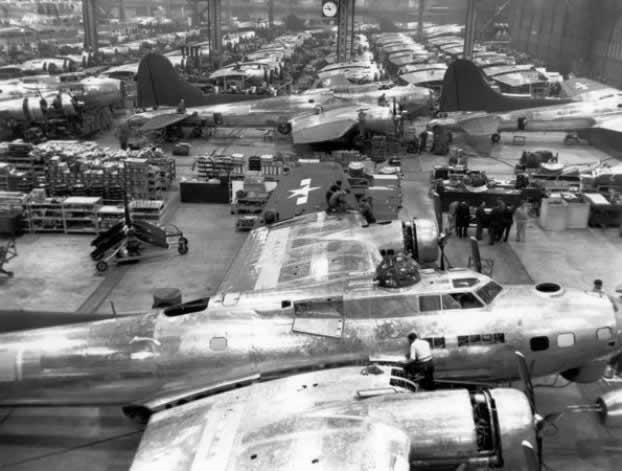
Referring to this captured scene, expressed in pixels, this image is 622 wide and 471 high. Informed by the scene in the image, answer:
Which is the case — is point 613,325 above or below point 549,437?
above

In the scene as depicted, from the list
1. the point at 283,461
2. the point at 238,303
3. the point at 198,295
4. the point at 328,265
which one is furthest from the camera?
the point at 198,295

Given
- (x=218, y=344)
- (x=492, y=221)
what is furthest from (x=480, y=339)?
(x=492, y=221)

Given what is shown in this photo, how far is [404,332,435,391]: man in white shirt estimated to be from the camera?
11062 mm

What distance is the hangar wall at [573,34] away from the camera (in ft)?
152

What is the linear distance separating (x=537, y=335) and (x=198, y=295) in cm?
949

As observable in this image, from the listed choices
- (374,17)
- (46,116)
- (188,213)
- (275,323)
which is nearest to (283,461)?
(275,323)

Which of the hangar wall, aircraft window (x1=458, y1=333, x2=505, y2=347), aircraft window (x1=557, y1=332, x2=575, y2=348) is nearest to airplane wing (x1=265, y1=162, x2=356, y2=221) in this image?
aircraft window (x1=458, y1=333, x2=505, y2=347)

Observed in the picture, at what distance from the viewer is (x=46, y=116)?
120ft

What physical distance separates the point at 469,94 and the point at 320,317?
86.0 ft

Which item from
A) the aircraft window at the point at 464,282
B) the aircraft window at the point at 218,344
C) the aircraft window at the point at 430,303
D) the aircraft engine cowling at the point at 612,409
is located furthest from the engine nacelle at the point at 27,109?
the aircraft engine cowling at the point at 612,409

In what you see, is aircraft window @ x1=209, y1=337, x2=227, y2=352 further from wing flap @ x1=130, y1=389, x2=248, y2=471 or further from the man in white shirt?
the man in white shirt

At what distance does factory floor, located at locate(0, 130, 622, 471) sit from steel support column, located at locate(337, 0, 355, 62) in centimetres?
1994

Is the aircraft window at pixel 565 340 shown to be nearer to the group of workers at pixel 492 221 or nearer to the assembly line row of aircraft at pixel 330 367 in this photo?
the assembly line row of aircraft at pixel 330 367

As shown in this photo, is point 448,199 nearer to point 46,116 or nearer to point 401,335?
point 401,335
